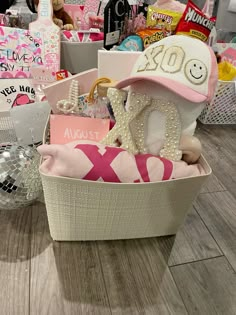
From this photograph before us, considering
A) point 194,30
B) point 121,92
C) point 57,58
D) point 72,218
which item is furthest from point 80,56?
point 72,218

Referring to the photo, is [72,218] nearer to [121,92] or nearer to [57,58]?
[121,92]

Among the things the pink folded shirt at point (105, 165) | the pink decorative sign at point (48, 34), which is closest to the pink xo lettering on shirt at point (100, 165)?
the pink folded shirt at point (105, 165)

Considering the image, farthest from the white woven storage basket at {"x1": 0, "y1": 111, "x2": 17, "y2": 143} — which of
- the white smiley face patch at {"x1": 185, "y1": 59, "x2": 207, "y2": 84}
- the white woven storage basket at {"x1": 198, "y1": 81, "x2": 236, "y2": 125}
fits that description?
the white woven storage basket at {"x1": 198, "y1": 81, "x2": 236, "y2": 125}

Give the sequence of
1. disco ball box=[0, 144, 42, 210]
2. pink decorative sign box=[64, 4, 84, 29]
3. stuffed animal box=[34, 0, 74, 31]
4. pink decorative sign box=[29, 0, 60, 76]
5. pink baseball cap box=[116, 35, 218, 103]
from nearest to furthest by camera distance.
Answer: pink baseball cap box=[116, 35, 218, 103] → disco ball box=[0, 144, 42, 210] → pink decorative sign box=[29, 0, 60, 76] → stuffed animal box=[34, 0, 74, 31] → pink decorative sign box=[64, 4, 84, 29]

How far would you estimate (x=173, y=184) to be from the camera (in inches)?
24.8

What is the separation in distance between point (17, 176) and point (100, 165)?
0.24 meters

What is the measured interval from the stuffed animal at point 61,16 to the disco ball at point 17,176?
636mm

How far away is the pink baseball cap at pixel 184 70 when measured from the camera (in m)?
0.56

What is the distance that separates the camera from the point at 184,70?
0.56 m

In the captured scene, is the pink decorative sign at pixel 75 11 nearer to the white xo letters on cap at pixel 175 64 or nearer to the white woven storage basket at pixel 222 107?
the white woven storage basket at pixel 222 107

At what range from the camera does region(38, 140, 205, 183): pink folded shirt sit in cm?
59

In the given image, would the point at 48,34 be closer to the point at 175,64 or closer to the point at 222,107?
the point at 175,64

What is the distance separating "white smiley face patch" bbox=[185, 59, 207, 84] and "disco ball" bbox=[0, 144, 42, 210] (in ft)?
1.42

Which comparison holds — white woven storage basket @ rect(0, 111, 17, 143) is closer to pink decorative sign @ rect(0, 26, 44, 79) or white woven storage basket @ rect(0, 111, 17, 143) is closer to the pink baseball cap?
pink decorative sign @ rect(0, 26, 44, 79)
